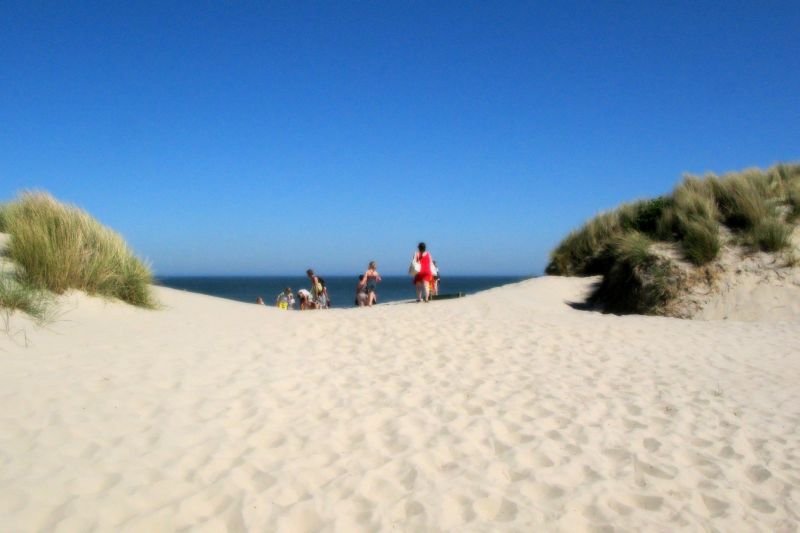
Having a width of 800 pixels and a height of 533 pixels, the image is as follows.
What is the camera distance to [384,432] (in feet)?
15.8

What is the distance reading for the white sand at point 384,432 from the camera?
3.55m

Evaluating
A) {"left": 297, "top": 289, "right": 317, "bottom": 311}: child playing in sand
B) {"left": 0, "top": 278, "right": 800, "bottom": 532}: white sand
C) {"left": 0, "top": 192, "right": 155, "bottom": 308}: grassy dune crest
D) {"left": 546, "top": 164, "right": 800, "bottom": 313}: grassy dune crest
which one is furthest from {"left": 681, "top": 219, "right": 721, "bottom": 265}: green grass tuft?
{"left": 0, "top": 192, "right": 155, "bottom": 308}: grassy dune crest

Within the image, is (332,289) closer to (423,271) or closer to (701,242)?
(423,271)

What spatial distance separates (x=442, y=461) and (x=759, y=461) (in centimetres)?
246

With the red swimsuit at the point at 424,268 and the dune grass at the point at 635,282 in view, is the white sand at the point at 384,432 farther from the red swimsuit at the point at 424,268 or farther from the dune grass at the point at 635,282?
the red swimsuit at the point at 424,268

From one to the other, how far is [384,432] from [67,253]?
6.88m

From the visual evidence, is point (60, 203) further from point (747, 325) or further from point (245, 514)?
point (747, 325)

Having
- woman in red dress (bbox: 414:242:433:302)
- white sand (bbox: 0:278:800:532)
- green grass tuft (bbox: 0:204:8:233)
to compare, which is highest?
green grass tuft (bbox: 0:204:8:233)

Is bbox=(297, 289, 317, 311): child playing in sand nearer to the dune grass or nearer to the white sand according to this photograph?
the dune grass

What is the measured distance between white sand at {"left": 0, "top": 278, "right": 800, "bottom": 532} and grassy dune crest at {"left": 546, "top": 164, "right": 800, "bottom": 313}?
17.6 feet

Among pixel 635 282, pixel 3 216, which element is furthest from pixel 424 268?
pixel 3 216

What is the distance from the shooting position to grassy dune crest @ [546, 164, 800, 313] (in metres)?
13.6

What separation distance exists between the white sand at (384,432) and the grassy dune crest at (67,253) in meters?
0.57

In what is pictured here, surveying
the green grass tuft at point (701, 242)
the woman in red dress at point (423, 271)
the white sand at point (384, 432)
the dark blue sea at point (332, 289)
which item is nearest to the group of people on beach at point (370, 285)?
the woman in red dress at point (423, 271)
